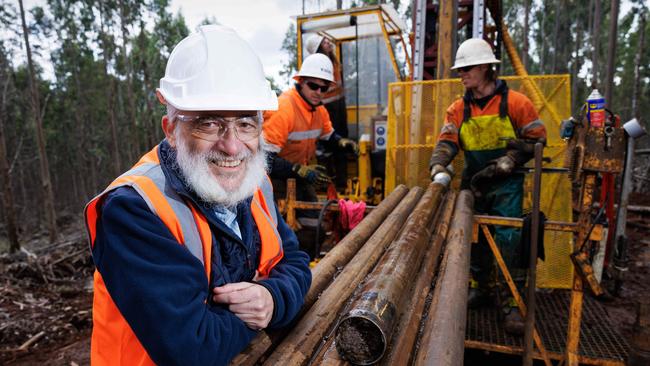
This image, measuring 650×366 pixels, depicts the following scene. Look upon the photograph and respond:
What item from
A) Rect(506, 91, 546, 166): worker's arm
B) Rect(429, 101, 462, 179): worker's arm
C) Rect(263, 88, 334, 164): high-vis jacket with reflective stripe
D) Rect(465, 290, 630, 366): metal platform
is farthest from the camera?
Rect(263, 88, 334, 164): high-vis jacket with reflective stripe

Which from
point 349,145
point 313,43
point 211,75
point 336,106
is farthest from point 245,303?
point 313,43

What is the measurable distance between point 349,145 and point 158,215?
4.39 meters

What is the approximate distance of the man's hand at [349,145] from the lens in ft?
17.8

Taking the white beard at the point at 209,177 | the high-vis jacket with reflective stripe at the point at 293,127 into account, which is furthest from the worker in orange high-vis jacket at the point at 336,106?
the white beard at the point at 209,177

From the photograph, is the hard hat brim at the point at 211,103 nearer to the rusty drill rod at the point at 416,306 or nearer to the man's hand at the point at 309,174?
the rusty drill rod at the point at 416,306

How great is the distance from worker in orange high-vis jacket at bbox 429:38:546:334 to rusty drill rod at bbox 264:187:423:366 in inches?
69.4

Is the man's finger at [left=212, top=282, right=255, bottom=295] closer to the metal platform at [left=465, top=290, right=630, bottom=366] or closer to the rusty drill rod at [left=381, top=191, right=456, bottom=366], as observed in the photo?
the rusty drill rod at [left=381, top=191, right=456, bottom=366]

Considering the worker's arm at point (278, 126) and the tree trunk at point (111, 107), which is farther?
the tree trunk at point (111, 107)

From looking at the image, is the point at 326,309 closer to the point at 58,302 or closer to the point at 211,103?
the point at 211,103

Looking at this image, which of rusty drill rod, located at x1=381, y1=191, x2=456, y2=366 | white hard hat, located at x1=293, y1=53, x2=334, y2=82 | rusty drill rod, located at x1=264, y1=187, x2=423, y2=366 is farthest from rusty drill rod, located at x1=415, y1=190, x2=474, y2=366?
white hard hat, located at x1=293, y1=53, x2=334, y2=82

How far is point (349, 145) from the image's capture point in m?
5.50

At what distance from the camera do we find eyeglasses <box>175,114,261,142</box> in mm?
1462

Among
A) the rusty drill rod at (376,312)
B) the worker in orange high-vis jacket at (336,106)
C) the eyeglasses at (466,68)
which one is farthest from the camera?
the worker in orange high-vis jacket at (336,106)

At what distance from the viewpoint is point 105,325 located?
4.26 feet
